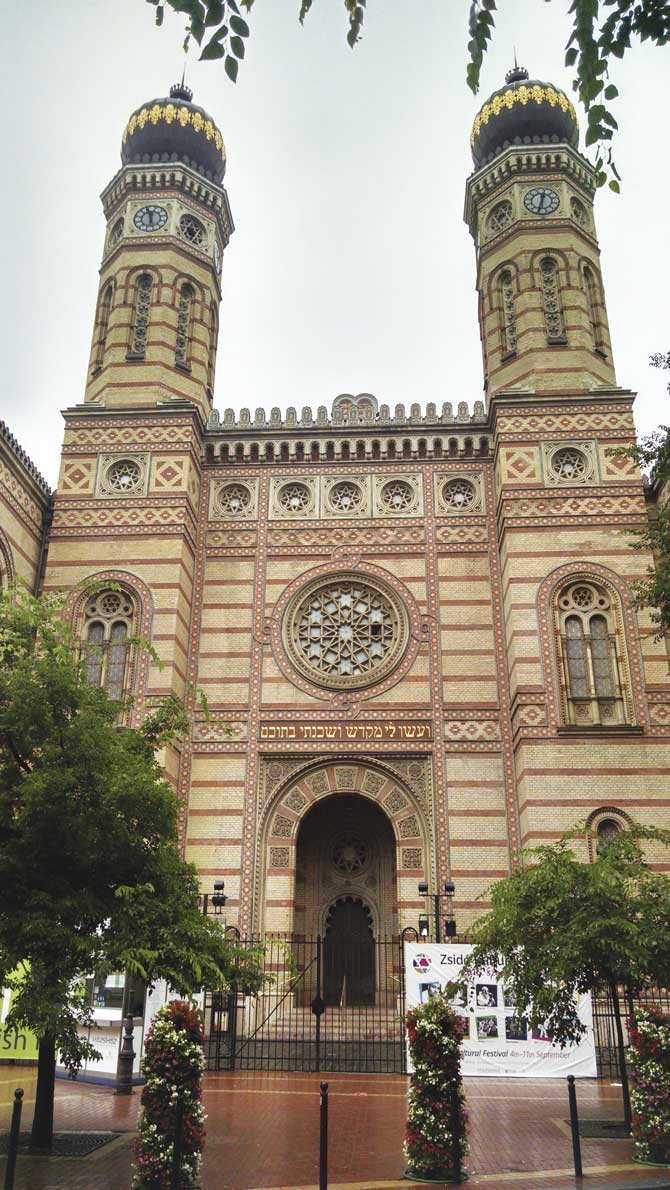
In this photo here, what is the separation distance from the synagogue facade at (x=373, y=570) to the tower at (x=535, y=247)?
0.08m

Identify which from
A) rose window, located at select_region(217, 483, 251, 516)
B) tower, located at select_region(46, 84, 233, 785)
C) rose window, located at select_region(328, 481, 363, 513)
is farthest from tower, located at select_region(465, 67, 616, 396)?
tower, located at select_region(46, 84, 233, 785)

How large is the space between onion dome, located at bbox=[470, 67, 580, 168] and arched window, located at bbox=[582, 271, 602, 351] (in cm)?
403

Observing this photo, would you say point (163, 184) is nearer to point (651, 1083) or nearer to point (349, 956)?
point (349, 956)

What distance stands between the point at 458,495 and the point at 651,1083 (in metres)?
16.2

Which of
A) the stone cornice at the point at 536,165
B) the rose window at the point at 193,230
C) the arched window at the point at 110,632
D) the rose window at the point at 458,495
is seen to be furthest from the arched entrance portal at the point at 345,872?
the stone cornice at the point at 536,165

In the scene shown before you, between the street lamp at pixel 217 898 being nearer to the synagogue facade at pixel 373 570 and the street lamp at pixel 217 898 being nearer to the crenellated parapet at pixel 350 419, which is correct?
the synagogue facade at pixel 373 570

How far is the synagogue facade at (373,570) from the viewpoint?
68.2ft

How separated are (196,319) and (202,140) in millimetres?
5560

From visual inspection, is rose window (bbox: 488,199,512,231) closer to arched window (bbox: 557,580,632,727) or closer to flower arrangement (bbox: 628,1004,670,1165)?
arched window (bbox: 557,580,632,727)

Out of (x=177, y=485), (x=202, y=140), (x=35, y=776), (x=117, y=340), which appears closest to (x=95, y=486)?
(x=177, y=485)

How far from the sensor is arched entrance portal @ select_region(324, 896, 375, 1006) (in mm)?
21859

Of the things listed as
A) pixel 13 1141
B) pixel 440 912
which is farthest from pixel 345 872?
pixel 13 1141

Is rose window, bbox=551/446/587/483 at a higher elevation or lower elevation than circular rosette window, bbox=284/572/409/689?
higher

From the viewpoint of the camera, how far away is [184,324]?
2603 centimetres
